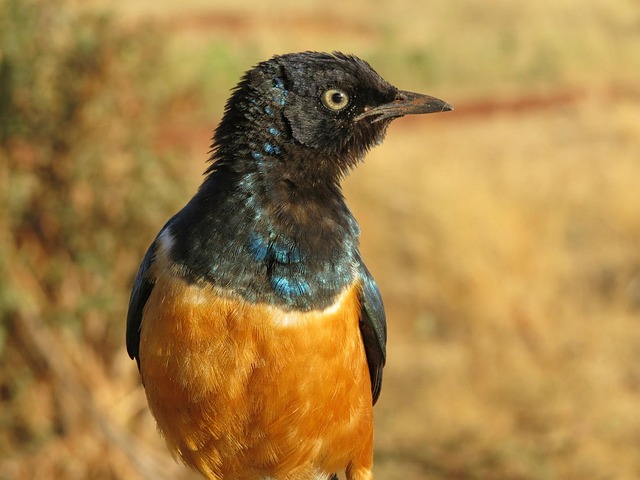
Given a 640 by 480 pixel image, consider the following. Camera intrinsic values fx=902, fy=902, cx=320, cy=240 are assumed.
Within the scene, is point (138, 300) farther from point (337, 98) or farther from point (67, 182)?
point (67, 182)

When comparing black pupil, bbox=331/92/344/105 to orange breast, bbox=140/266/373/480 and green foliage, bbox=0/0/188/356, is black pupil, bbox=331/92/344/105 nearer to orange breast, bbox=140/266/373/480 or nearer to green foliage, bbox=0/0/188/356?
orange breast, bbox=140/266/373/480

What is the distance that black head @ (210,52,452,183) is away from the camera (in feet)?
10.4

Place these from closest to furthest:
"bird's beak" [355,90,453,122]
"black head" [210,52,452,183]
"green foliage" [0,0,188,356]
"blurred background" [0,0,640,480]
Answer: "black head" [210,52,452,183], "bird's beak" [355,90,453,122], "green foliage" [0,0,188,356], "blurred background" [0,0,640,480]

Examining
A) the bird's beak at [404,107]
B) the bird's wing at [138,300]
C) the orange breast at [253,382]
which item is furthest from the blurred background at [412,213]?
the bird's beak at [404,107]

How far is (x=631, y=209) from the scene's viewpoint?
11789 millimetres

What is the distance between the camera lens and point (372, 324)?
135 inches

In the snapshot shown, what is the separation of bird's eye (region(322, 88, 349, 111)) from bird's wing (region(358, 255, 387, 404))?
1.85 ft

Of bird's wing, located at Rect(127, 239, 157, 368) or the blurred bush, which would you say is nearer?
bird's wing, located at Rect(127, 239, 157, 368)

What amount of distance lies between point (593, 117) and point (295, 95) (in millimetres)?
10251

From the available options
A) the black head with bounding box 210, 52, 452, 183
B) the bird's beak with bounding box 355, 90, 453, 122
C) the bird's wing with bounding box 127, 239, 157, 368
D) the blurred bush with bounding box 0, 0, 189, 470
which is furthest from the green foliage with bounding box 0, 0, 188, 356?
the bird's beak with bounding box 355, 90, 453, 122

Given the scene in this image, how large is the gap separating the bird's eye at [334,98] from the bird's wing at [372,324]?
56 cm

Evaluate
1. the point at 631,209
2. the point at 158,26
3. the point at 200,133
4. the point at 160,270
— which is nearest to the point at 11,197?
the point at 158,26

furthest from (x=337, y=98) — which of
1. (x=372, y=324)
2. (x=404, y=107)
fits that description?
(x=372, y=324)

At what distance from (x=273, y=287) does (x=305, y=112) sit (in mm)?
638
